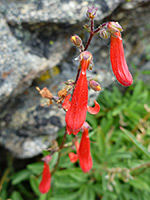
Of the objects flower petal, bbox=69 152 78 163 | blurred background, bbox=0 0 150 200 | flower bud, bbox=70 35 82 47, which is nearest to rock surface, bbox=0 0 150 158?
blurred background, bbox=0 0 150 200

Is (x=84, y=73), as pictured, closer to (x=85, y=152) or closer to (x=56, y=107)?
(x=85, y=152)

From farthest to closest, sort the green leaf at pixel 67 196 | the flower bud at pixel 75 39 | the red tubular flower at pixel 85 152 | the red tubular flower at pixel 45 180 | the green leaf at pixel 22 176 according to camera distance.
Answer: the green leaf at pixel 22 176 → the green leaf at pixel 67 196 → the red tubular flower at pixel 45 180 → the red tubular flower at pixel 85 152 → the flower bud at pixel 75 39

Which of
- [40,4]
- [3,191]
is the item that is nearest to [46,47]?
[40,4]

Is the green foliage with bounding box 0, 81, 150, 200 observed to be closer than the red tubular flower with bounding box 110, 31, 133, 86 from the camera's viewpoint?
No

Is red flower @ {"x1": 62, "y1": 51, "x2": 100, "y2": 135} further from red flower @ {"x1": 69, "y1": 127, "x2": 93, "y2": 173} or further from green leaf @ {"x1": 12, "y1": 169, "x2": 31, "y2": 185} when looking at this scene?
green leaf @ {"x1": 12, "y1": 169, "x2": 31, "y2": 185}

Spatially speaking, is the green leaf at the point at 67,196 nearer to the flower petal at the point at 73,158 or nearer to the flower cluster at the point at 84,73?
the flower petal at the point at 73,158

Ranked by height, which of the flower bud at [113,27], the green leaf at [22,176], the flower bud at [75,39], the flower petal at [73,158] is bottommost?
the green leaf at [22,176]

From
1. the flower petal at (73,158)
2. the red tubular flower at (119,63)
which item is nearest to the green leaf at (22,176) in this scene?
the flower petal at (73,158)
